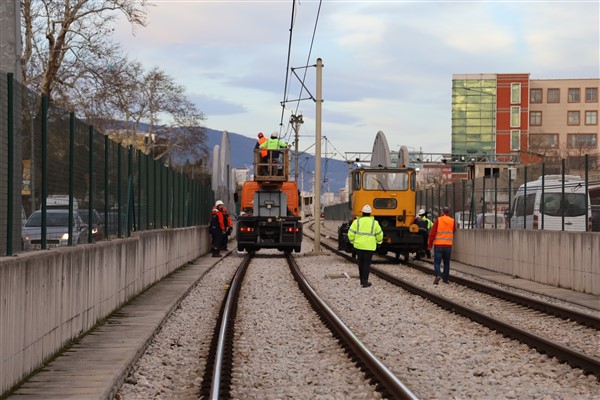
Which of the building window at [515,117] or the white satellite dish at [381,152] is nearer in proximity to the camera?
the white satellite dish at [381,152]

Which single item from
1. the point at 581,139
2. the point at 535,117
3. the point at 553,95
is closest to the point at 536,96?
the point at 553,95

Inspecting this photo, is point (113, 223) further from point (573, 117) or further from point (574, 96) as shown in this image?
point (574, 96)

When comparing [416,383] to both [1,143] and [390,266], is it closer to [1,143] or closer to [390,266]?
[1,143]

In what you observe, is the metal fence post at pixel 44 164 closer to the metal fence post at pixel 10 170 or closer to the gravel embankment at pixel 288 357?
the metal fence post at pixel 10 170

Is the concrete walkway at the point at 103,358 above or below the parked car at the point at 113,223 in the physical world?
below

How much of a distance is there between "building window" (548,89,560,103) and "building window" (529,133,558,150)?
13.9 ft

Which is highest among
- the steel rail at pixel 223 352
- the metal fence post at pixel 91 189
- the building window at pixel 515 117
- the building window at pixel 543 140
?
the building window at pixel 515 117

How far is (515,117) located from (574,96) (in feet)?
26.4

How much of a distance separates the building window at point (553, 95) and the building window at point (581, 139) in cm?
465

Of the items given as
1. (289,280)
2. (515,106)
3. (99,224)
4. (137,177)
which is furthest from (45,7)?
(515,106)

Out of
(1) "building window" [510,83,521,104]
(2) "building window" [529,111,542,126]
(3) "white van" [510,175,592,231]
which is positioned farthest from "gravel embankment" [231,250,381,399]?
(2) "building window" [529,111,542,126]

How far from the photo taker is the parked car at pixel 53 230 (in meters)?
10.5

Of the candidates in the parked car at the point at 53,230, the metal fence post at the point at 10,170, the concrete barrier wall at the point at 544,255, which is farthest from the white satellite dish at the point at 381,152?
the metal fence post at the point at 10,170

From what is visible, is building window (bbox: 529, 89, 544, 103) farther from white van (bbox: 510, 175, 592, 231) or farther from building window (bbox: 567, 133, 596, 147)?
white van (bbox: 510, 175, 592, 231)
